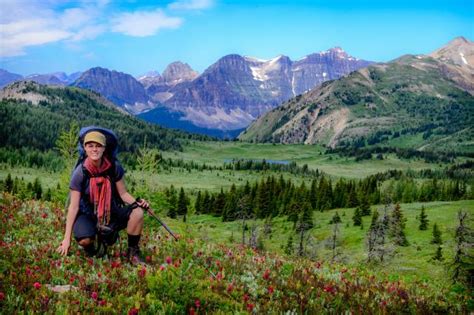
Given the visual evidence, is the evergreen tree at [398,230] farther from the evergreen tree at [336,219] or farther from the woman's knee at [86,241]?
the woman's knee at [86,241]

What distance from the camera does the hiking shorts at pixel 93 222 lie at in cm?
1123

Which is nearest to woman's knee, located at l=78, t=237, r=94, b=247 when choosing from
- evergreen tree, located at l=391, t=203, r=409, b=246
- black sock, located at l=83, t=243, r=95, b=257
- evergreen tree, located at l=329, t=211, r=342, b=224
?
black sock, located at l=83, t=243, r=95, b=257

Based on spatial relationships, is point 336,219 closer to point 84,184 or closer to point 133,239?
Answer: point 133,239

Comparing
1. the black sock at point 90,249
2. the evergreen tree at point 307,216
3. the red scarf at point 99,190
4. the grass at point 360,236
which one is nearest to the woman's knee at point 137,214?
the red scarf at point 99,190

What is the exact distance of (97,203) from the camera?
11.4 meters

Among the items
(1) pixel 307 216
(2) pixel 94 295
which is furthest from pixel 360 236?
(2) pixel 94 295

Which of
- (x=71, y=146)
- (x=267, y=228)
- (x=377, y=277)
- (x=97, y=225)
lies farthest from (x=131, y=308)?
(x=267, y=228)

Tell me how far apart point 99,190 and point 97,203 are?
1.13 feet

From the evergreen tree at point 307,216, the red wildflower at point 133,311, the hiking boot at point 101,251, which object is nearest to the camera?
the red wildflower at point 133,311

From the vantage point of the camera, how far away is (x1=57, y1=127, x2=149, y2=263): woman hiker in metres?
11.1

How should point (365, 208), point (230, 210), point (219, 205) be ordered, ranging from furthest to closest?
1. point (219, 205)
2. point (230, 210)
3. point (365, 208)

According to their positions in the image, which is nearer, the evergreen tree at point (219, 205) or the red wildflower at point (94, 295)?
the red wildflower at point (94, 295)

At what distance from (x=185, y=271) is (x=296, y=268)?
4.97 meters

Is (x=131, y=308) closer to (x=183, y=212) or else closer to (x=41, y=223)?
(x=41, y=223)
